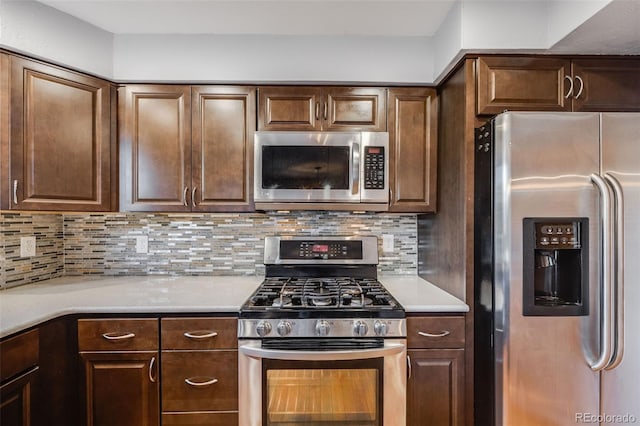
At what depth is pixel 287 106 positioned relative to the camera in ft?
6.61

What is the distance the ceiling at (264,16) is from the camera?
1686 mm

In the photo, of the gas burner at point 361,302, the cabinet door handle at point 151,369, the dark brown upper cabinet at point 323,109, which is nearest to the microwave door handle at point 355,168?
the dark brown upper cabinet at point 323,109

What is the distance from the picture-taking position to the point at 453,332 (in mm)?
1651

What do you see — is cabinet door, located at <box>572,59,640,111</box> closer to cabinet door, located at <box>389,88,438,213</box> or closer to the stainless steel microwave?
cabinet door, located at <box>389,88,438,213</box>

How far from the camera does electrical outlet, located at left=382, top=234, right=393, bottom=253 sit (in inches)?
91.6

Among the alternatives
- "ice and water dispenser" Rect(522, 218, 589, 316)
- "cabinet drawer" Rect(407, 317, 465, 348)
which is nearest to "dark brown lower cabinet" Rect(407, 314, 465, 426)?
"cabinet drawer" Rect(407, 317, 465, 348)

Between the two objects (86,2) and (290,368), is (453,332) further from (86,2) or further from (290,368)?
(86,2)

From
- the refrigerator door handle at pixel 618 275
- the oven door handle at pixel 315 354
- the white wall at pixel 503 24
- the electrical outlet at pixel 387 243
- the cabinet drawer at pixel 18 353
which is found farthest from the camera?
the electrical outlet at pixel 387 243

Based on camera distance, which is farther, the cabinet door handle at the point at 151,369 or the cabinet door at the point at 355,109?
the cabinet door at the point at 355,109

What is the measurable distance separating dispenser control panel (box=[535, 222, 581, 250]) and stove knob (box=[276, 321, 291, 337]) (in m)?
1.12

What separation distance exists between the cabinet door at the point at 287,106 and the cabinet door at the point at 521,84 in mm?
861

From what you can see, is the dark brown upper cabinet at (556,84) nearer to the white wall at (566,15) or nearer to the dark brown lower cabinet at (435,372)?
the white wall at (566,15)

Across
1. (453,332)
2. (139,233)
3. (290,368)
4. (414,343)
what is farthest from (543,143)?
(139,233)

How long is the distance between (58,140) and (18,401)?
3.91 feet
